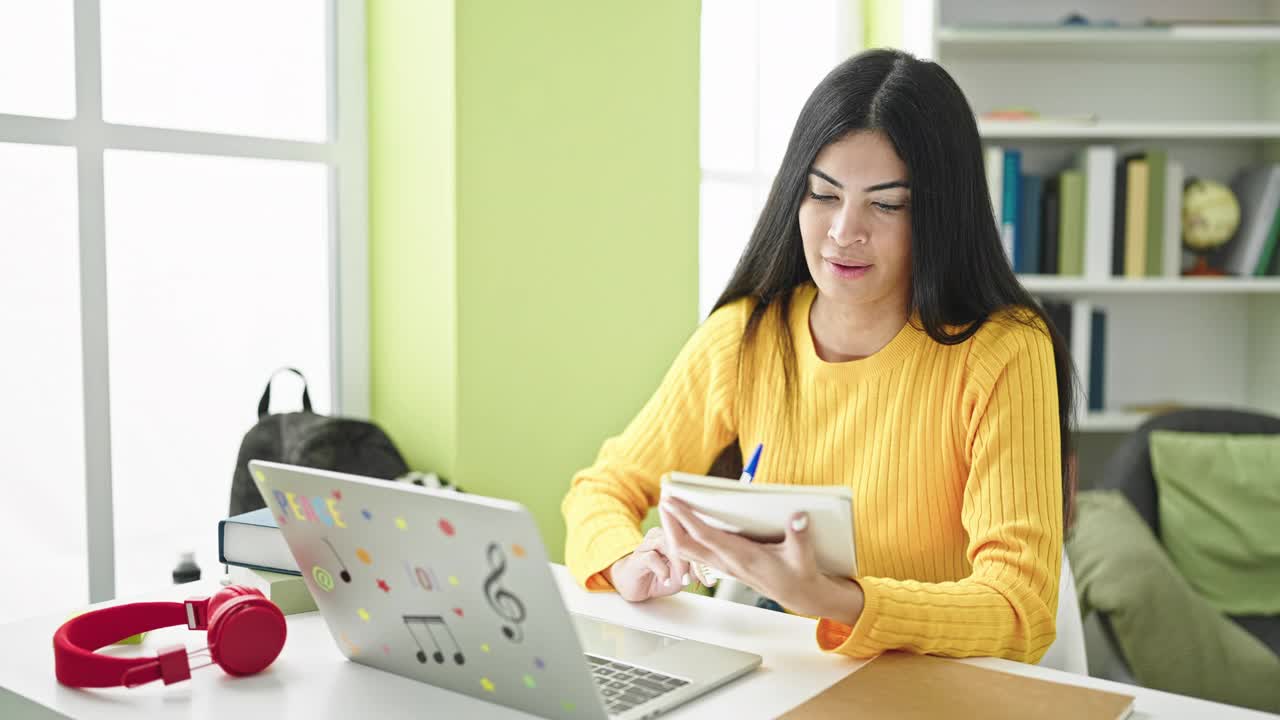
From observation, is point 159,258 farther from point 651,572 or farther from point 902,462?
point 902,462

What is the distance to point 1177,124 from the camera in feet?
10.2

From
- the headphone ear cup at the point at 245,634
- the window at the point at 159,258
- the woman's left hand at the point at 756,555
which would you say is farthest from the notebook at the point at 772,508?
the window at the point at 159,258

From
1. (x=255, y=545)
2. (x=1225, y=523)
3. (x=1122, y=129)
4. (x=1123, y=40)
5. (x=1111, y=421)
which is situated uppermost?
(x=1123, y=40)

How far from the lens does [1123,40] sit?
3.09 metres

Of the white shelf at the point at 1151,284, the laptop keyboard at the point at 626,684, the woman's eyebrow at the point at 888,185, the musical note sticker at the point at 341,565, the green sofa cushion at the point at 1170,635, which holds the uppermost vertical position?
the woman's eyebrow at the point at 888,185

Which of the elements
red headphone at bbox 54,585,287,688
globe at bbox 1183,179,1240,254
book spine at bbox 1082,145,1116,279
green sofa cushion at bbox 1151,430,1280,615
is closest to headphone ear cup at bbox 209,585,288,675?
red headphone at bbox 54,585,287,688

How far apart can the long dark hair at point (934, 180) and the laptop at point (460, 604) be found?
1.87 ft

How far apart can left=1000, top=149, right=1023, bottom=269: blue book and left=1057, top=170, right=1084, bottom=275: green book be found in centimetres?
11

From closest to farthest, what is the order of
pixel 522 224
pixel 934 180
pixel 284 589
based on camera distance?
pixel 284 589, pixel 934 180, pixel 522 224

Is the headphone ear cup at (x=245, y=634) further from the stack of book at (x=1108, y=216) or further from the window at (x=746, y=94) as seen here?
the stack of book at (x=1108, y=216)

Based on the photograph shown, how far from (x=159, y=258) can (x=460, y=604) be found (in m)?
1.20

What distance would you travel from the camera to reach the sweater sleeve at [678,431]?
1.59m

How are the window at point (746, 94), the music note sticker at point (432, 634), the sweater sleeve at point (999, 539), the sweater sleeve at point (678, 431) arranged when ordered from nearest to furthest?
the music note sticker at point (432, 634), the sweater sleeve at point (999, 539), the sweater sleeve at point (678, 431), the window at point (746, 94)

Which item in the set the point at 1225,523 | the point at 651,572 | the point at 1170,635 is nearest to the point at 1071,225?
the point at 1225,523
